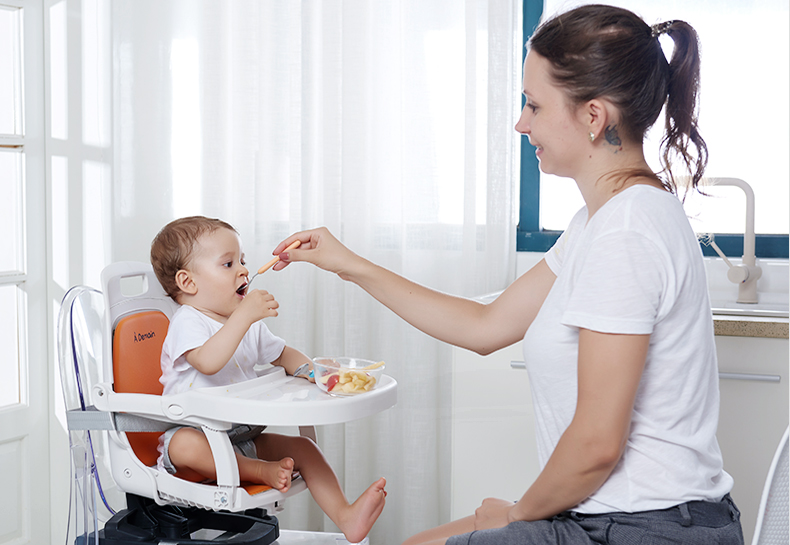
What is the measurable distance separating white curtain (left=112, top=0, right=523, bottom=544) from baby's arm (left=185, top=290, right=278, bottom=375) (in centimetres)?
78

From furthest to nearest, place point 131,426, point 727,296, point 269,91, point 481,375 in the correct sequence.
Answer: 1. point 269,91
2. point 727,296
3. point 481,375
4. point 131,426

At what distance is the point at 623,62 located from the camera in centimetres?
93

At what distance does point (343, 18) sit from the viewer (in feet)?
6.77

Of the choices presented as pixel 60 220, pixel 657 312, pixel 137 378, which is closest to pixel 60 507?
pixel 60 220

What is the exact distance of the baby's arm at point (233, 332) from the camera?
131cm

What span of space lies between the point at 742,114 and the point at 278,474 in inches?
62.8

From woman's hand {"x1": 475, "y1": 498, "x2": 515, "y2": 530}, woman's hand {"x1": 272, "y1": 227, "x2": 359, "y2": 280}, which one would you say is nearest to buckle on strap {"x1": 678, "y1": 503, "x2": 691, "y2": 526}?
woman's hand {"x1": 475, "y1": 498, "x2": 515, "y2": 530}

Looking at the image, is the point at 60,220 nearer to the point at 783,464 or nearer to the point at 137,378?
the point at 137,378

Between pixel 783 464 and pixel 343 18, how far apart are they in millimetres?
1663

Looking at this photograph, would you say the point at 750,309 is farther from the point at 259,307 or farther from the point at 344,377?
the point at 259,307

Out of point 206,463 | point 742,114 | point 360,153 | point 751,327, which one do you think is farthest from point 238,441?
point 742,114

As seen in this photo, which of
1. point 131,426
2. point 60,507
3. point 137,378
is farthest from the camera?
point 60,507

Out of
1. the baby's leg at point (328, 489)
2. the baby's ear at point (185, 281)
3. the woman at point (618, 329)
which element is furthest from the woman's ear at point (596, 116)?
the baby's ear at point (185, 281)

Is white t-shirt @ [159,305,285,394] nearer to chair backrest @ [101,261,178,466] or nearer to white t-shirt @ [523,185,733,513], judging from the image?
chair backrest @ [101,261,178,466]
